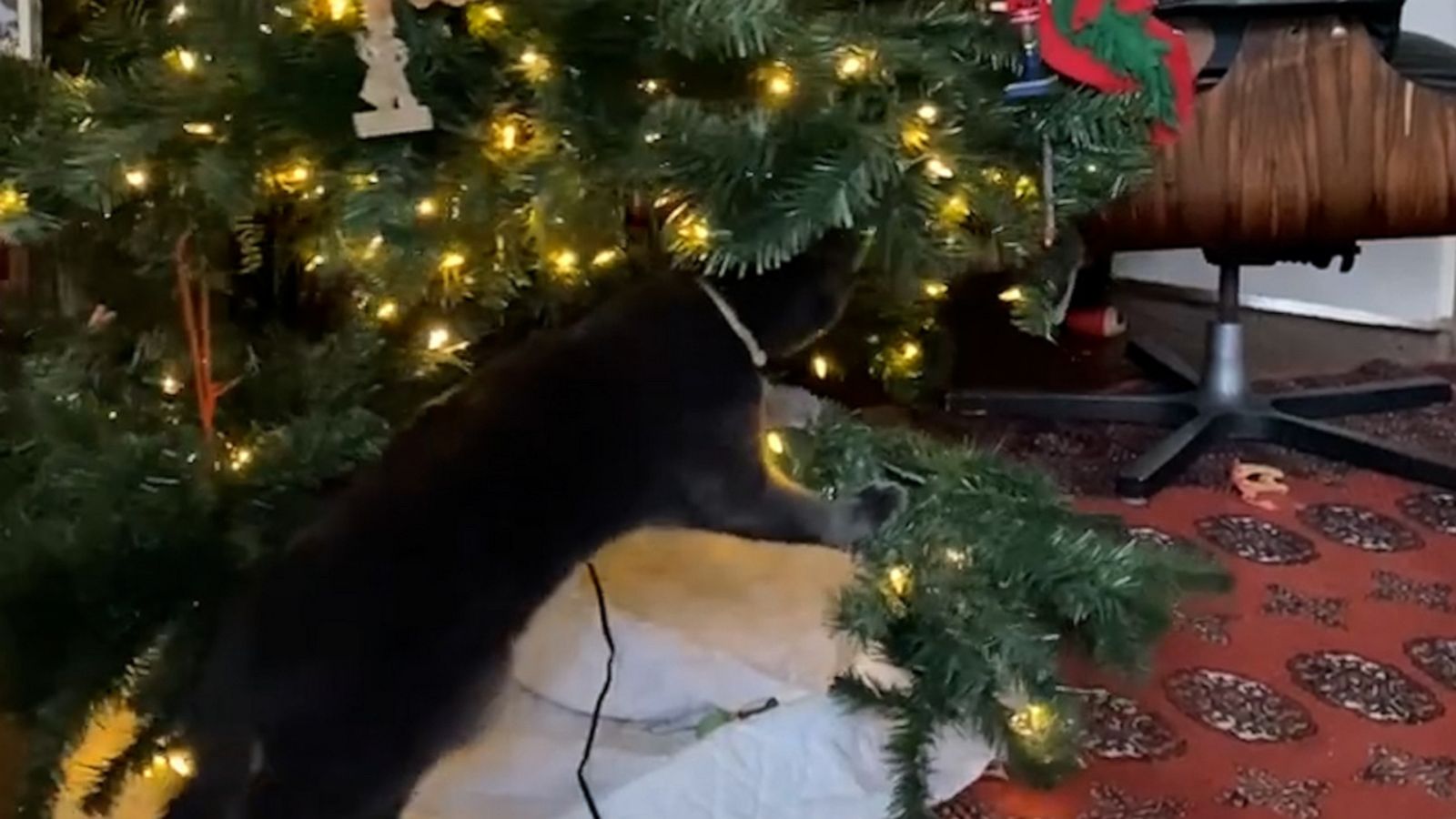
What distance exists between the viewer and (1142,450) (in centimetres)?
212

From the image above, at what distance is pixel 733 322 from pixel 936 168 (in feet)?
0.53

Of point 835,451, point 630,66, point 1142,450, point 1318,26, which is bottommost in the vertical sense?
point 1142,450

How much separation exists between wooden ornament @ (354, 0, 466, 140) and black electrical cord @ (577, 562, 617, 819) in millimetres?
431

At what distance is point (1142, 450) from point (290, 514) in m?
1.24

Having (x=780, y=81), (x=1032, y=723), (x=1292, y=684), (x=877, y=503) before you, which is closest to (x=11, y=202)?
(x=780, y=81)

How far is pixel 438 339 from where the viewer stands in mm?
1381

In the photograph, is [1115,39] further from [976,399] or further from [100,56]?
[976,399]

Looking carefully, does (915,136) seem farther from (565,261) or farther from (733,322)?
(565,261)

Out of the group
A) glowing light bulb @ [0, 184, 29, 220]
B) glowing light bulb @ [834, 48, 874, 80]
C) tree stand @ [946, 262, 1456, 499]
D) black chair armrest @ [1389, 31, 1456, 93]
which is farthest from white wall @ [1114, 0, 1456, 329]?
glowing light bulb @ [0, 184, 29, 220]

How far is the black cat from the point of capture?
0.98 metres

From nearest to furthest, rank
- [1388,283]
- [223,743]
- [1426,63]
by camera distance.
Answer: [223,743] < [1426,63] < [1388,283]

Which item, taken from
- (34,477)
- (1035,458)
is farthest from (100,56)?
(1035,458)

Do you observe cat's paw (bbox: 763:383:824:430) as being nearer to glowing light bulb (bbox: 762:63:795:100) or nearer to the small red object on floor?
glowing light bulb (bbox: 762:63:795:100)

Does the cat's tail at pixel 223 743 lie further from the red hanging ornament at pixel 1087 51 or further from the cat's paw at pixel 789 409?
the red hanging ornament at pixel 1087 51
